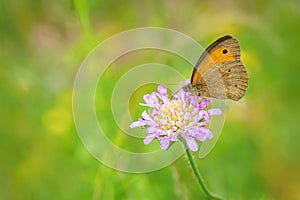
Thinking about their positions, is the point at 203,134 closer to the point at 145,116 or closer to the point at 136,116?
the point at 145,116

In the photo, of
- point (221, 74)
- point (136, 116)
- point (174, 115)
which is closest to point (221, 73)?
point (221, 74)

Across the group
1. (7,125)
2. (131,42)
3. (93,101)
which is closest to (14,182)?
(7,125)

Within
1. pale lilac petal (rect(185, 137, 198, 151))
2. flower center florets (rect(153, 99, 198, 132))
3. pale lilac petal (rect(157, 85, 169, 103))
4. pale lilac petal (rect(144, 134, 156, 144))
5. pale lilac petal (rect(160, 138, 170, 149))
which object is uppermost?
pale lilac petal (rect(157, 85, 169, 103))

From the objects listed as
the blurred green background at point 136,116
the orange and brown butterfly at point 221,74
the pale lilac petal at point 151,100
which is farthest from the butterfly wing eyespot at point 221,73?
the blurred green background at point 136,116

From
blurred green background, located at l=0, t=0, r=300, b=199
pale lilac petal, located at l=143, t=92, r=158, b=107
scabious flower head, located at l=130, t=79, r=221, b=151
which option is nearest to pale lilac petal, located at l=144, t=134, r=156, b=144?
scabious flower head, located at l=130, t=79, r=221, b=151

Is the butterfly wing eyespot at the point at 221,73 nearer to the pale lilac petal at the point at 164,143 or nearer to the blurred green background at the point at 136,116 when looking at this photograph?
the pale lilac petal at the point at 164,143

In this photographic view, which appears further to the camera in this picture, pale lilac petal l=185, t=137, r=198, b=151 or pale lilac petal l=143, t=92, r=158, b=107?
pale lilac petal l=143, t=92, r=158, b=107

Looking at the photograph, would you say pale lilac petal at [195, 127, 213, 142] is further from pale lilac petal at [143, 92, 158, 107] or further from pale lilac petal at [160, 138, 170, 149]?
pale lilac petal at [143, 92, 158, 107]
